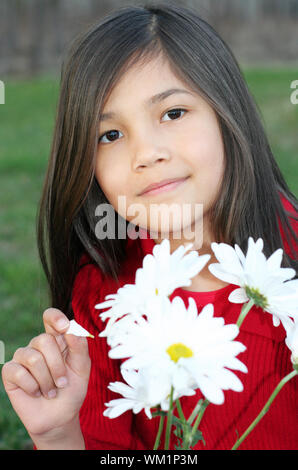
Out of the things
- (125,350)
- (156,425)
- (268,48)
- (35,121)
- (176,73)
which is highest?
(268,48)

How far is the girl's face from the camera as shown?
1.21m

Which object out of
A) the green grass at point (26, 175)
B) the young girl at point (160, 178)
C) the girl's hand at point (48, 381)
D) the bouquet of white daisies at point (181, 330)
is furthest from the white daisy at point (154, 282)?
the green grass at point (26, 175)

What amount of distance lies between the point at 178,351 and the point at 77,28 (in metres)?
6.91

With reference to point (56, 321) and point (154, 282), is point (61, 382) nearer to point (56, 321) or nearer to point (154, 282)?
point (56, 321)

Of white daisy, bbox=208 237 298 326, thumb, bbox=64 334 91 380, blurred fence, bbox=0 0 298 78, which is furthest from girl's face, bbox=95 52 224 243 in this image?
blurred fence, bbox=0 0 298 78

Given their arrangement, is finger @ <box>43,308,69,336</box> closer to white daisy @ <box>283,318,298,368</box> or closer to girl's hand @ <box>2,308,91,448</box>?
girl's hand @ <box>2,308,91,448</box>

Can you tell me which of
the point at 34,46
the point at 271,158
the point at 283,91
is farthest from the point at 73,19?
the point at 271,158

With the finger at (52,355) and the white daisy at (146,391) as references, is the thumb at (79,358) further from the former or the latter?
the white daisy at (146,391)

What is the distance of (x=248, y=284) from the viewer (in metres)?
0.65

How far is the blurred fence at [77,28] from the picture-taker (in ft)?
23.4

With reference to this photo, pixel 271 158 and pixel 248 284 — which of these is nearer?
pixel 248 284

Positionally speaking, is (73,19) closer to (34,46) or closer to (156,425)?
(34,46)

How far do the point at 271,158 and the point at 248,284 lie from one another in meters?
0.99

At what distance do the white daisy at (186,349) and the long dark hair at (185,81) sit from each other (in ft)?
2.53
